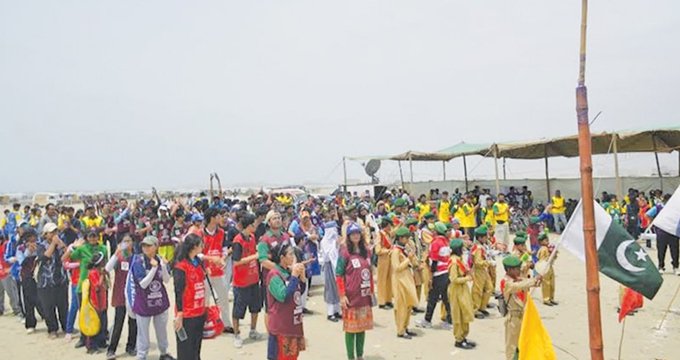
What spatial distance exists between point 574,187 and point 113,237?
1737 centimetres

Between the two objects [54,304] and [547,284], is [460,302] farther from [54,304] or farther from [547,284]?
[54,304]

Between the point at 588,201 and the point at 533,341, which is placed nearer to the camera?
the point at 588,201

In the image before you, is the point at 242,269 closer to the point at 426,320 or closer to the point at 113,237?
the point at 426,320

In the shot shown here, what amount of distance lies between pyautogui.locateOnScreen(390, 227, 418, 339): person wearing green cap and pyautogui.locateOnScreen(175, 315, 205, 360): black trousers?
282cm

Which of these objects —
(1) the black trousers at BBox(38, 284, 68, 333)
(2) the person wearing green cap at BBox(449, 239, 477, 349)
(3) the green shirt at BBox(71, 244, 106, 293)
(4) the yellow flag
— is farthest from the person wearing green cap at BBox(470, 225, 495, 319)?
(1) the black trousers at BBox(38, 284, 68, 333)

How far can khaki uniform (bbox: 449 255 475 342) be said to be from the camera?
21.2ft

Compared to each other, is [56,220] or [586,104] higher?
[586,104]

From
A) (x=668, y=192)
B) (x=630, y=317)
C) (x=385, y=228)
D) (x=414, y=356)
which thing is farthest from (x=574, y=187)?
(x=414, y=356)

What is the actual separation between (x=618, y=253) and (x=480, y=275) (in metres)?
4.13

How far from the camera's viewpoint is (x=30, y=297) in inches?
307

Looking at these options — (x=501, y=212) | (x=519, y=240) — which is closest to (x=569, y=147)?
(x=501, y=212)

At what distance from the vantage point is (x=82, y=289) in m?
6.56

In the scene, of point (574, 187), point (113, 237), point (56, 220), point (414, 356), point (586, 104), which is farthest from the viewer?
point (574, 187)

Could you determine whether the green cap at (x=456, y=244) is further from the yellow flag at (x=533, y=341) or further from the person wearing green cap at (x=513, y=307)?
the yellow flag at (x=533, y=341)
